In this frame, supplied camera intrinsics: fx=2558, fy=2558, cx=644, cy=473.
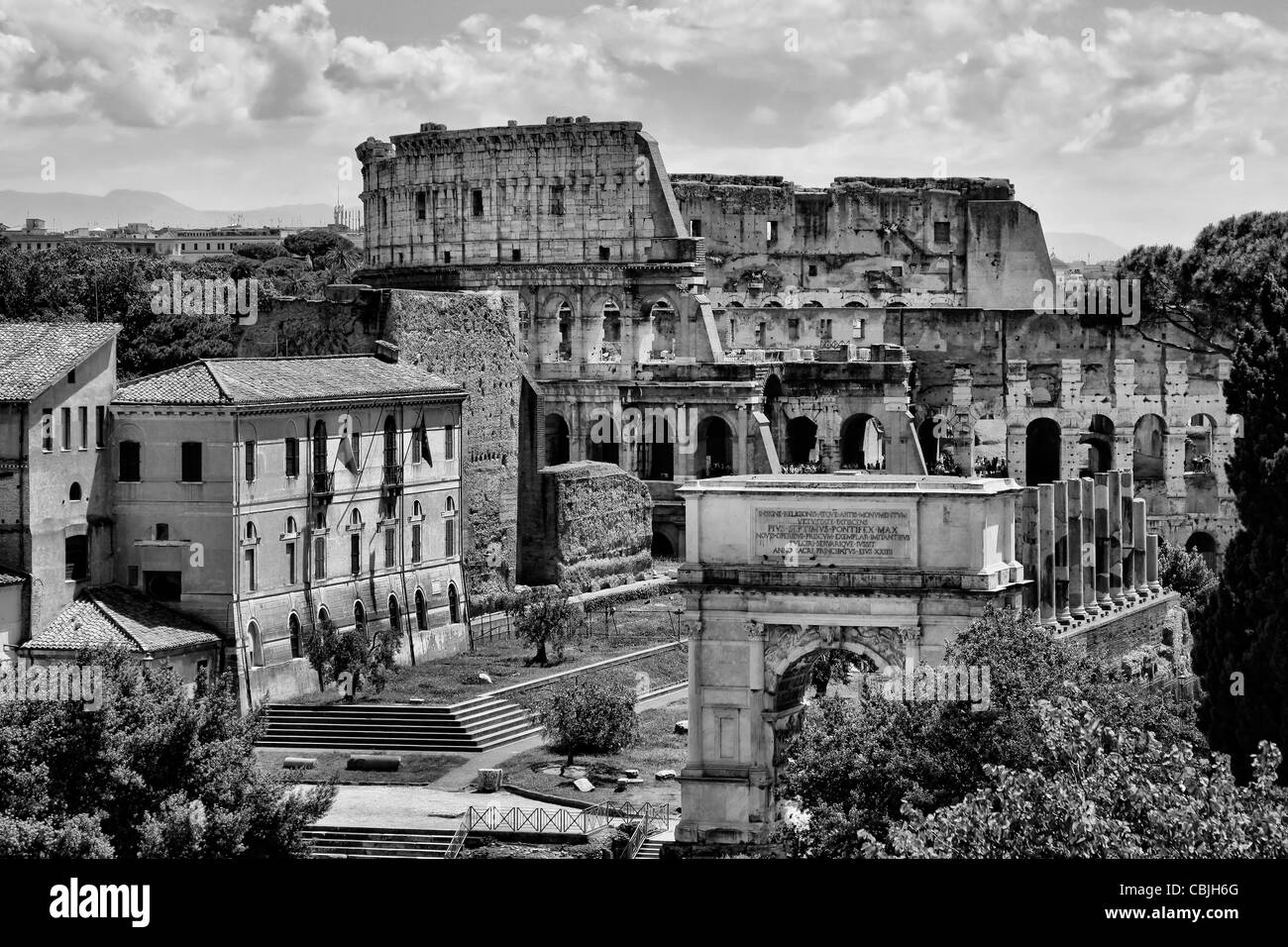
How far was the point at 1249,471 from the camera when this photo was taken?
4906 centimetres

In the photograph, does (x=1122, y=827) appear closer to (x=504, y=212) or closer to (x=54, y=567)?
(x=54, y=567)

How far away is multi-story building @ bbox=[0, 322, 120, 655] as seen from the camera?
54.1 metres

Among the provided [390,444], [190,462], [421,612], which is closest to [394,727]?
[190,462]

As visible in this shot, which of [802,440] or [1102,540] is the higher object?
[802,440]

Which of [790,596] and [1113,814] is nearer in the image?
[1113,814]

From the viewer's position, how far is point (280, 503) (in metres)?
59.1

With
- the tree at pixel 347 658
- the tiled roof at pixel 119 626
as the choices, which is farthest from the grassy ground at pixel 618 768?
the tiled roof at pixel 119 626

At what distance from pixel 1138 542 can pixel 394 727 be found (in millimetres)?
28629

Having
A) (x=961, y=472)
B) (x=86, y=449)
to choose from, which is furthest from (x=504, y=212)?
(x=86, y=449)

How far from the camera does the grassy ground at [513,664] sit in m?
58.2

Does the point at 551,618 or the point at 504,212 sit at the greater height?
the point at 504,212

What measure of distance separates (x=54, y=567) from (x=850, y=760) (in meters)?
21.4

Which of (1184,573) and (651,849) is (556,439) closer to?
(1184,573)

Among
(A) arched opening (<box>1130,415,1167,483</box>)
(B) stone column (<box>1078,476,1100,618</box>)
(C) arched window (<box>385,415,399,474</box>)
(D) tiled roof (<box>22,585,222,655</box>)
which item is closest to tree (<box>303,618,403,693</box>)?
(D) tiled roof (<box>22,585,222,655</box>)
